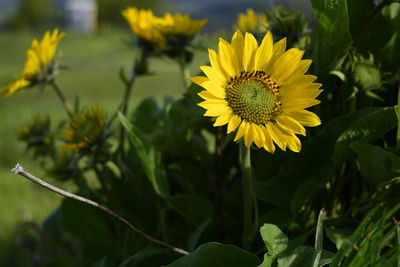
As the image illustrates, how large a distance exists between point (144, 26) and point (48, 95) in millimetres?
3430

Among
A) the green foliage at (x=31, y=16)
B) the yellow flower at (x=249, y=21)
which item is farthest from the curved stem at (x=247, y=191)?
the green foliage at (x=31, y=16)

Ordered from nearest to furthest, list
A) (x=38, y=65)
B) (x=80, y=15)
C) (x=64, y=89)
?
1. (x=38, y=65)
2. (x=64, y=89)
3. (x=80, y=15)

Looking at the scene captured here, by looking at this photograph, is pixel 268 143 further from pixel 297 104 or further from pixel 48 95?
pixel 48 95

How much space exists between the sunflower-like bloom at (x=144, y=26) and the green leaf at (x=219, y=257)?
1.04 ft

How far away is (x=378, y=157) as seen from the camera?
452 millimetres

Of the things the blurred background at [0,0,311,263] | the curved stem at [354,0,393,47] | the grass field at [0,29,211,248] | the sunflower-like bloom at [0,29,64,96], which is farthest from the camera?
the grass field at [0,29,211,248]

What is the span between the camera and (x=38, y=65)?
0.64 meters

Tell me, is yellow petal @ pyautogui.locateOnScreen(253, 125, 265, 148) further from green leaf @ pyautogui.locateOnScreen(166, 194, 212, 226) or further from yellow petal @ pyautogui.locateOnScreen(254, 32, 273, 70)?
green leaf @ pyautogui.locateOnScreen(166, 194, 212, 226)

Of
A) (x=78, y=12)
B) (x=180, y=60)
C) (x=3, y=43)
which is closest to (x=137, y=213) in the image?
(x=180, y=60)

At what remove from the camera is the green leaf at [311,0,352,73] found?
18.5 inches

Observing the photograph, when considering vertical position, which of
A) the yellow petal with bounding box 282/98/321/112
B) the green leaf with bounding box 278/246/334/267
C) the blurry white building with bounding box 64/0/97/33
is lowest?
the green leaf with bounding box 278/246/334/267

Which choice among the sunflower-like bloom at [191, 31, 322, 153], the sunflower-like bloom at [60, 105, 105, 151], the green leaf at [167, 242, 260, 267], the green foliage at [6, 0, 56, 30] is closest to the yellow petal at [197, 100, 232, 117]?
the sunflower-like bloom at [191, 31, 322, 153]

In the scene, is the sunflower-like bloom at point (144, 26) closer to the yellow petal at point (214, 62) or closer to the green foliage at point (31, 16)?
the yellow petal at point (214, 62)

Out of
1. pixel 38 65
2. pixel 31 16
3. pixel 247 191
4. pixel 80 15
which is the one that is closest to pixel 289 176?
pixel 247 191
